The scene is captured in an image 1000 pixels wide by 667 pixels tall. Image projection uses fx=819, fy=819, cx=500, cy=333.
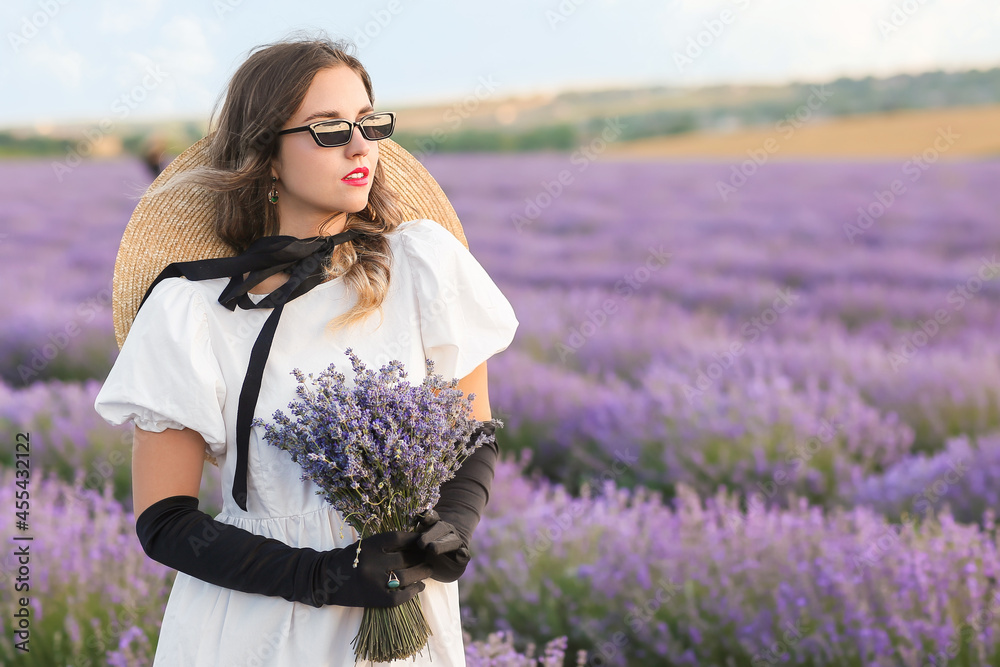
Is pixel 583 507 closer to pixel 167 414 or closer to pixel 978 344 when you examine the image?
pixel 167 414

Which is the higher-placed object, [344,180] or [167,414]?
[344,180]

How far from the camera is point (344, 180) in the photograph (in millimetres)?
1522

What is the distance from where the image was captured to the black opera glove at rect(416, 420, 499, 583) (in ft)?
4.41

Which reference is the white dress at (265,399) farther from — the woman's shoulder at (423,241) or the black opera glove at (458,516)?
the black opera glove at (458,516)

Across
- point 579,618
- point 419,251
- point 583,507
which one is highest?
point 419,251

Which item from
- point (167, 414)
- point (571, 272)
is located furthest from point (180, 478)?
point (571, 272)

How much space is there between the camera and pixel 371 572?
132 centimetres

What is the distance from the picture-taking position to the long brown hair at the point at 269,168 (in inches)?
59.7

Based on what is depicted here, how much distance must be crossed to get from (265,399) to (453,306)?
40cm

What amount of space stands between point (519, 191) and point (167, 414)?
12556 mm

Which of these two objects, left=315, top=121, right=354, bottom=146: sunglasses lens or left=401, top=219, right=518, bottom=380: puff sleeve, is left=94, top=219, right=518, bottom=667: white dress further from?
left=315, top=121, right=354, bottom=146: sunglasses lens

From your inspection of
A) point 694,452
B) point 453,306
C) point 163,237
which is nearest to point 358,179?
point 453,306

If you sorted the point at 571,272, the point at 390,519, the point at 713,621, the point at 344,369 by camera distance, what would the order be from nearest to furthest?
1. the point at 390,519
2. the point at 344,369
3. the point at 713,621
4. the point at 571,272

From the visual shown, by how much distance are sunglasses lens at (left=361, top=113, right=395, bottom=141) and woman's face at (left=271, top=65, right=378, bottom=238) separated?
1cm
